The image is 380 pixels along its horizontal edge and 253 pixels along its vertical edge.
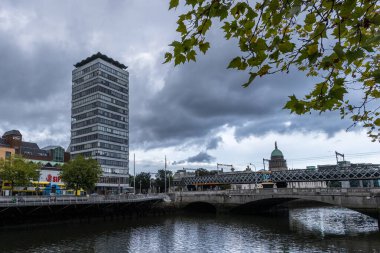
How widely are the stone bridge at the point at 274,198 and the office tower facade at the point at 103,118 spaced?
45.9 m

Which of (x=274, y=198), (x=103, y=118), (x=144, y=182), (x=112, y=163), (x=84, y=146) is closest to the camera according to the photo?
(x=274, y=198)

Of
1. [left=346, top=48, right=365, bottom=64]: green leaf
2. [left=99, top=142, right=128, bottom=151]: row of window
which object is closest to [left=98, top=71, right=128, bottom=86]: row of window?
[left=99, top=142, right=128, bottom=151]: row of window

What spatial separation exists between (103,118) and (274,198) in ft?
251

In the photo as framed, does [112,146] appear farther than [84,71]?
No

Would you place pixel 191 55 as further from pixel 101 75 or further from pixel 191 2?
pixel 101 75

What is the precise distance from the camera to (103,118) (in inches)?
4857

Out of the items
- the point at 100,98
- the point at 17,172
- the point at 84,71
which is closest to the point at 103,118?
the point at 100,98

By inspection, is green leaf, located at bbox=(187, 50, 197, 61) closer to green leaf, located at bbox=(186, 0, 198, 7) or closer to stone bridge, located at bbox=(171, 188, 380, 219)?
green leaf, located at bbox=(186, 0, 198, 7)

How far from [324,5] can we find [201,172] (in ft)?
596

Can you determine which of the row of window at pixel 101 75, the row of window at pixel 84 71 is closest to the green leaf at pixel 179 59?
the row of window at pixel 101 75

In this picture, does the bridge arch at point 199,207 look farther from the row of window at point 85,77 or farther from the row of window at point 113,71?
the row of window at point 113,71

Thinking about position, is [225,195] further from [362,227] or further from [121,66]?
[121,66]

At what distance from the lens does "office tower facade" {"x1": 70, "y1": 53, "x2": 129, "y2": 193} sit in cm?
12200

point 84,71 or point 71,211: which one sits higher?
point 84,71
